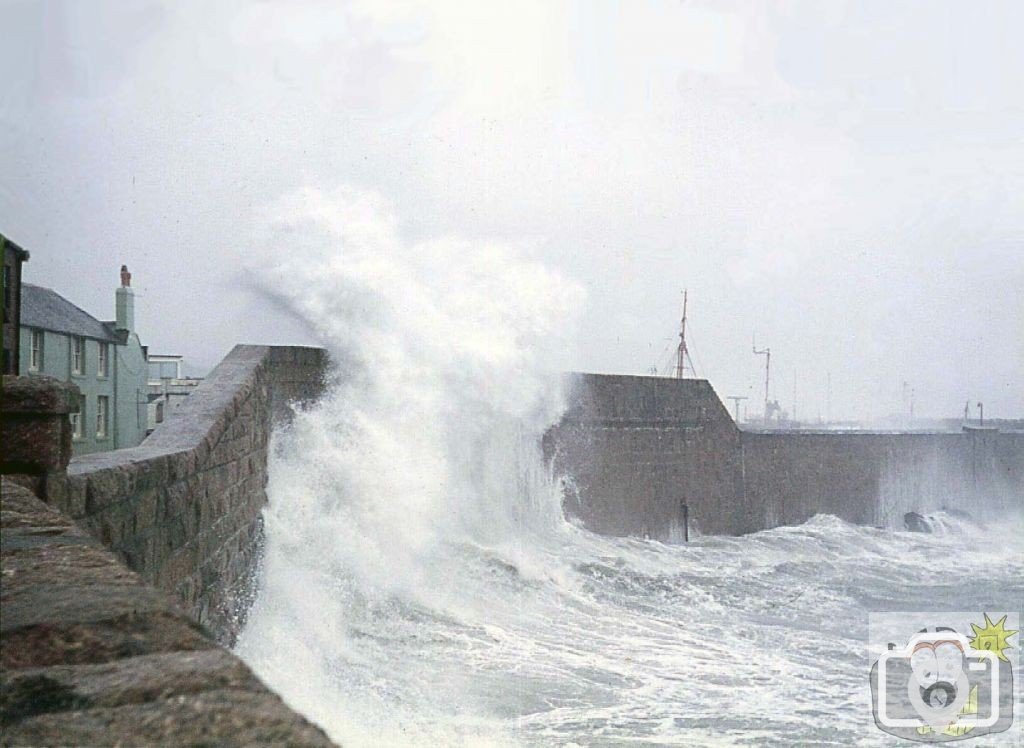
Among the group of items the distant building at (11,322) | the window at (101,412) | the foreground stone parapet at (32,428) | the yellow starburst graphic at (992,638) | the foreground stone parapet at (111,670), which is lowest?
the yellow starburst graphic at (992,638)

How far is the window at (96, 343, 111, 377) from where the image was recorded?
463 inches

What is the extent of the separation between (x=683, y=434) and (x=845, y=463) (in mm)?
5957

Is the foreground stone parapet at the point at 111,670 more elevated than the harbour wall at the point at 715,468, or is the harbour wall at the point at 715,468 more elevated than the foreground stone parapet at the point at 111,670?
the foreground stone parapet at the point at 111,670

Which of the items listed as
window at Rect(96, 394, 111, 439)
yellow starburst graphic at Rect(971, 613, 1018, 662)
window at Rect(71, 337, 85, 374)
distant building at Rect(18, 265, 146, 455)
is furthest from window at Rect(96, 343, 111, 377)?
yellow starburst graphic at Rect(971, 613, 1018, 662)

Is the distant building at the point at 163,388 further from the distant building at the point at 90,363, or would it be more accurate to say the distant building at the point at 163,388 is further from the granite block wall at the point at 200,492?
the granite block wall at the point at 200,492

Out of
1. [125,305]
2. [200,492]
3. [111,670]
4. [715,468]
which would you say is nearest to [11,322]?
[200,492]

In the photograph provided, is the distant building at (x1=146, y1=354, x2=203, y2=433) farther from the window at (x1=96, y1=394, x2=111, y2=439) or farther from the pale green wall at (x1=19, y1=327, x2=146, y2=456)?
the window at (x1=96, y1=394, x2=111, y2=439)

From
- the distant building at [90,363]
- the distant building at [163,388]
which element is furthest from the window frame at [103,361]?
the distant building at [163,388]

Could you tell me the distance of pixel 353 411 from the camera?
10.3 m

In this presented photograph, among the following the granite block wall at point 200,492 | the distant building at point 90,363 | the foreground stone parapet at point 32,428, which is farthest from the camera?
the distant building at point 90,363

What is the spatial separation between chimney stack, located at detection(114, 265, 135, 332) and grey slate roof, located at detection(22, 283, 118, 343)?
133 centimetres

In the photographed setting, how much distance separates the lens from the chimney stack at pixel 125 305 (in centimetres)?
1380

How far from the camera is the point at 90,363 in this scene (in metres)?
11.5

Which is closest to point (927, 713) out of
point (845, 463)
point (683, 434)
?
point (683, 434)
